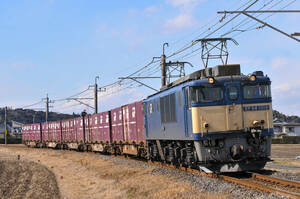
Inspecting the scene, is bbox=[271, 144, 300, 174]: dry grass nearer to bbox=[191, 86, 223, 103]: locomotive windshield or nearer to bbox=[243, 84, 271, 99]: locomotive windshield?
bbox=[243, 84, 271, 99]: locomotive windshield

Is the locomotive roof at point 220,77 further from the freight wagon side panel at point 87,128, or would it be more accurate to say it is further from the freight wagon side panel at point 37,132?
the freight wagon side panel at point 37,132

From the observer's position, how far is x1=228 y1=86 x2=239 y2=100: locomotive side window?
14703mm

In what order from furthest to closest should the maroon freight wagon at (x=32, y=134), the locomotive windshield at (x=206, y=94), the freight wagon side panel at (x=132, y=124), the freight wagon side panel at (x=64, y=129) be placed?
the maroon freight wagon at (x=32, y=134), the freight wagon side panel at (x=64, y=129), the freight wagon side panel at (x=132, y=124), the locomotive windshield at (x=206, y=94)

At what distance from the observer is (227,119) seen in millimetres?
14430

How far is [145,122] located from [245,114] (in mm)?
8954

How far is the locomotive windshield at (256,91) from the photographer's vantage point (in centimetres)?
1482

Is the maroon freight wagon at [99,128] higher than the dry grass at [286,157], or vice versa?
the maroon freight wagon at [99,128]

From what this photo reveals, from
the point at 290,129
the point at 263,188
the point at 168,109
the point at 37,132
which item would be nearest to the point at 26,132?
the point at 37,132

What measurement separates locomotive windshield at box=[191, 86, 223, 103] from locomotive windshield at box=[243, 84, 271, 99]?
0.99m

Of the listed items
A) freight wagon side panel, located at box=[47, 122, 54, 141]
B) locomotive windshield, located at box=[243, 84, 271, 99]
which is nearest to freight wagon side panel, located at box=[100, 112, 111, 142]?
locomotive windshield, located at box=[243, 84, 271, 99]

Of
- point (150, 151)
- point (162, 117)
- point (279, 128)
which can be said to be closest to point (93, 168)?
point (150, 151)

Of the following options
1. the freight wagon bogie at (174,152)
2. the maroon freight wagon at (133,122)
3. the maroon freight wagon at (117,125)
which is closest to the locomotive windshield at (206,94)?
the freight wagon bogie at (174,152)

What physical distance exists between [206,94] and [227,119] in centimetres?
119

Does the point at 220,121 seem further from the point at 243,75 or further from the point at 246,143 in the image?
the point at 243,75
